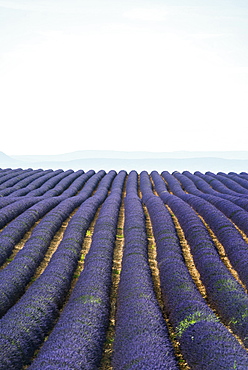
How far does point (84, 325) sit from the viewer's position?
6.45 m

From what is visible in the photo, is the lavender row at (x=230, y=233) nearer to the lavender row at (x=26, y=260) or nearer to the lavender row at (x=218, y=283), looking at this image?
the lavender row at (x=218, y=283)

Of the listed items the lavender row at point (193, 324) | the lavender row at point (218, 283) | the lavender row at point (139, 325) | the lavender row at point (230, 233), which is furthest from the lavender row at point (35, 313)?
the lavender row at point (230, 233)

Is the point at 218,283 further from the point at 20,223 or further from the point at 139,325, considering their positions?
the point at 20,223

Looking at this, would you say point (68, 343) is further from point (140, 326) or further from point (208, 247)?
point (208, 247)

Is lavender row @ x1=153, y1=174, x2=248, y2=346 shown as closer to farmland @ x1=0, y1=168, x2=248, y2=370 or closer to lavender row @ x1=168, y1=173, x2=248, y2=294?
farmland @ x1=0, y1=168, x2=248, y2=370

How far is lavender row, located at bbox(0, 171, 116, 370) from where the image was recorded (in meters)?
5.84

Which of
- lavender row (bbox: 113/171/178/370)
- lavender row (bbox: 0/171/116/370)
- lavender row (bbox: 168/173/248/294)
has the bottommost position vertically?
lavender row (bbox: 0/171/116/370)

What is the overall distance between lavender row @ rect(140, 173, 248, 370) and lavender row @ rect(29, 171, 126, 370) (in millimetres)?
1503

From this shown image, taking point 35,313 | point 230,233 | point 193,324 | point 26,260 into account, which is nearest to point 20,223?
point 26,260

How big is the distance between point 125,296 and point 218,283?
240cm

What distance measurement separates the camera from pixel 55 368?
498 centimetres

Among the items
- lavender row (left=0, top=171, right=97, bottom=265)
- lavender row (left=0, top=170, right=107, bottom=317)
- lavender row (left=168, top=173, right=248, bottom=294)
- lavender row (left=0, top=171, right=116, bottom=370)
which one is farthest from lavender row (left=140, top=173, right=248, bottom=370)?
lavender row (left=0, top=171, right=97, bottom=265)

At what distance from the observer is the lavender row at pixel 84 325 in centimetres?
537

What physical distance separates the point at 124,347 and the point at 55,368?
136 centimetres
